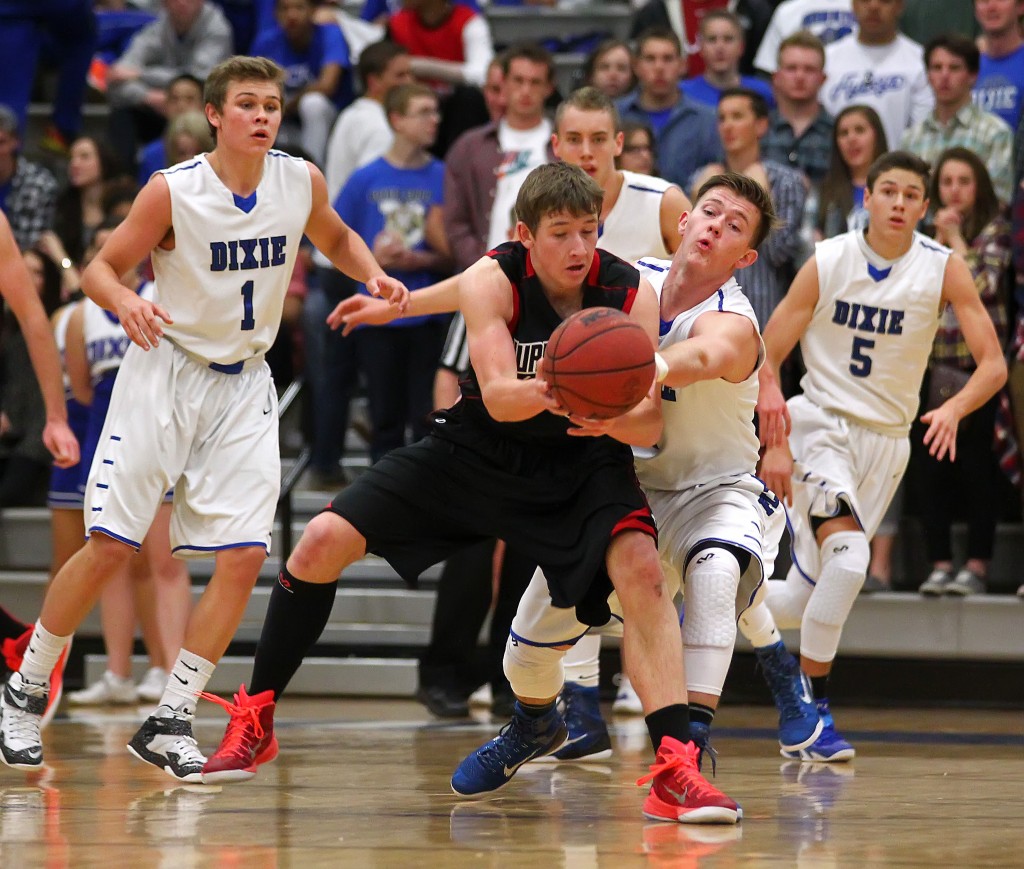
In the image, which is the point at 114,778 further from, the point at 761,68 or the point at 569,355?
the point at 761,68

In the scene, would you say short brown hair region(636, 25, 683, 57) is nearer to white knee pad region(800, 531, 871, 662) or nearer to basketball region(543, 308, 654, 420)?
white knee pad region(800, 531, 871, 662)

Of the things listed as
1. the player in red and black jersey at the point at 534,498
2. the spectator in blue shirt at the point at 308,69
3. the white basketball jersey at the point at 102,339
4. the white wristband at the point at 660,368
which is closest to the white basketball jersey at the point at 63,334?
the white basketball jersey at the point at 102,339

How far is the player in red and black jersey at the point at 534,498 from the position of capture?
160 inches

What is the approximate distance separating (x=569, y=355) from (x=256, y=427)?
4.98ft

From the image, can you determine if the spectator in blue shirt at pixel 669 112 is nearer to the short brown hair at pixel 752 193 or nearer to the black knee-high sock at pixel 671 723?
the short brown hair at pixel 752 193

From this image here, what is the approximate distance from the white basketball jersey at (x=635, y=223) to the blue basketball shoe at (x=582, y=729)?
1.56 metres

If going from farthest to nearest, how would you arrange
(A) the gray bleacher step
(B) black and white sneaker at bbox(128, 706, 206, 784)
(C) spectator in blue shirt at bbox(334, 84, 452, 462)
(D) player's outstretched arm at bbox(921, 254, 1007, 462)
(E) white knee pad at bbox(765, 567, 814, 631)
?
(C) spectator in blue shirt at bbox(334, 84, 452, 462)
(A) the gray bleacher step
(E) white knee pad at bbox(765, 567, 814, 631)
(D) player's outstretched arm at bbox(921, 254, 1007, 462)
(B) black and white sneaker at bbox(128, 706, 206, 784)

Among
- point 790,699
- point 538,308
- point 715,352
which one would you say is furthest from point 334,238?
point 790,699

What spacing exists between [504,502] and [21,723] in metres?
1.78

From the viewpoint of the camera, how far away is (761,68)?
30.6 feet

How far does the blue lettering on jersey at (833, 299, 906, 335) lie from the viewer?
588 centimetres

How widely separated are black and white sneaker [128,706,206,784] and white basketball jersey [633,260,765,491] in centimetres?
158

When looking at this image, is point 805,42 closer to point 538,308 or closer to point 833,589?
point 833,589

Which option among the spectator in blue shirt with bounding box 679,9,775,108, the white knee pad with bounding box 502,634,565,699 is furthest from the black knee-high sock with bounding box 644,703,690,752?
the spectator in blue shirt with bounding box 679,9,775,108
